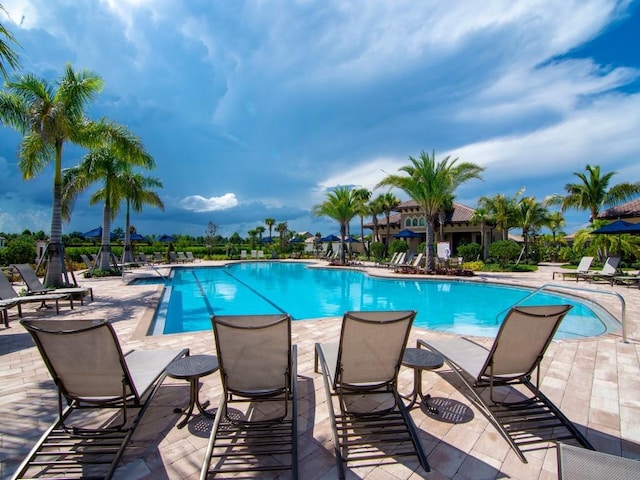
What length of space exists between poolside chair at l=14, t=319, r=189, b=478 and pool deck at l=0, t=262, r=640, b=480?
6.9 inches

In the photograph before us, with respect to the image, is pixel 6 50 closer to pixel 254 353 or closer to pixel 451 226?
pixel 254 353

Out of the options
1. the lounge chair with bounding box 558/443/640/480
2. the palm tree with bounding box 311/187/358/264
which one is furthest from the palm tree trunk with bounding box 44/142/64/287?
the palm tree with bounding box 311/187/358/264

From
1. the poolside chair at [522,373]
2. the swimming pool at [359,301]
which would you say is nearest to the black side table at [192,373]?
the poolside chair at [522,373]

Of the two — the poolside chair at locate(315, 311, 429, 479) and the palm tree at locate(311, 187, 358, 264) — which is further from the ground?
the palm tree at locate(311, 187, 358, 264)

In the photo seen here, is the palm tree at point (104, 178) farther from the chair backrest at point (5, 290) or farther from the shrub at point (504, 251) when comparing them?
the shrub at point (504, 251)

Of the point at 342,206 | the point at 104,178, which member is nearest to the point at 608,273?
the point at 342,206

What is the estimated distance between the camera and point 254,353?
8.09 ft

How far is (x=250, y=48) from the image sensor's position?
39.7 ft

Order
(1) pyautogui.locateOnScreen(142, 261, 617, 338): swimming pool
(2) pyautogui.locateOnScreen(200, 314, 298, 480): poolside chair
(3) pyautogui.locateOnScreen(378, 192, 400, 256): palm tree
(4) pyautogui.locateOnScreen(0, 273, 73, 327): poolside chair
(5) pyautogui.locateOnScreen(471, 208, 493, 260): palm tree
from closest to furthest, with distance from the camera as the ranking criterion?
(2) pyautogui.locateOnScreen(200, 314, 298, 480): poolside chair → (4) pyautogui.locateOnScreen(0, 273, 73, 327): poolside chair → (1) pyautogui.locateOnScreen(142, 261, 617, 338): swimming pool → (5) pyautogui.locateOnScreen(471, 208, 493, 260): palm tree → (3) pyautogui.locateOnScreen(378, 192, 400, 256): palm tree

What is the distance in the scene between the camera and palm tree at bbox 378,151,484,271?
16594 millimetres

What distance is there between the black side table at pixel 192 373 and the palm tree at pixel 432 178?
51.7 ft

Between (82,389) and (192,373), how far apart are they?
0.77 metres

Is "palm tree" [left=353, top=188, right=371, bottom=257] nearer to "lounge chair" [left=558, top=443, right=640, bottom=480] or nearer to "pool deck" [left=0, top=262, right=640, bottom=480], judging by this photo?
"pool deck" [left=0, top=262, right=640, bottom=480]

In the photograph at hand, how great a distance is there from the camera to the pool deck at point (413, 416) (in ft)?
7.30
